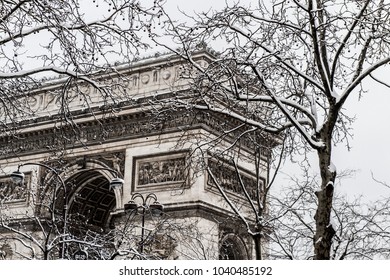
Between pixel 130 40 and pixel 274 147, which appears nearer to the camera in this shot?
pixel 130 40

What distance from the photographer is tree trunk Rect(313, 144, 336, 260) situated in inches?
225

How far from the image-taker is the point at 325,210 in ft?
18.9

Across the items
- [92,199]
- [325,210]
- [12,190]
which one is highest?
[92,199]

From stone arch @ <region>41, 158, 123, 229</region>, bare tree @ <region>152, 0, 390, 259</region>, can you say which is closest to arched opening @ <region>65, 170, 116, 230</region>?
stone arch @ <region>41, 158, 123, 229</region>

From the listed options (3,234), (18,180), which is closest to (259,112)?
(18,180)

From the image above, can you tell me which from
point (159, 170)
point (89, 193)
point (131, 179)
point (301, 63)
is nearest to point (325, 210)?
point (301, 63)

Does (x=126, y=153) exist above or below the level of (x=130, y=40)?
above

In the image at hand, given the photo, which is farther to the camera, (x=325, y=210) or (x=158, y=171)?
(x=158, y=171)

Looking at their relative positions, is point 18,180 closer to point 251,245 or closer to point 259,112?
point 259,112

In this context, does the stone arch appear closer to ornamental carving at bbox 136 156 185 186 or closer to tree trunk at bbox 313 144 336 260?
ornamental carving at bbox 136 156 185 186

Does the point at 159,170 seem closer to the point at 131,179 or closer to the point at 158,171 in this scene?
the point at 158,171

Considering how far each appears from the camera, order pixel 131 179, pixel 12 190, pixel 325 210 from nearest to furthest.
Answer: pixel 325 210
pixel 131 179
pixel 12 190

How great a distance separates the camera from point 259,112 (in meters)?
7.48
